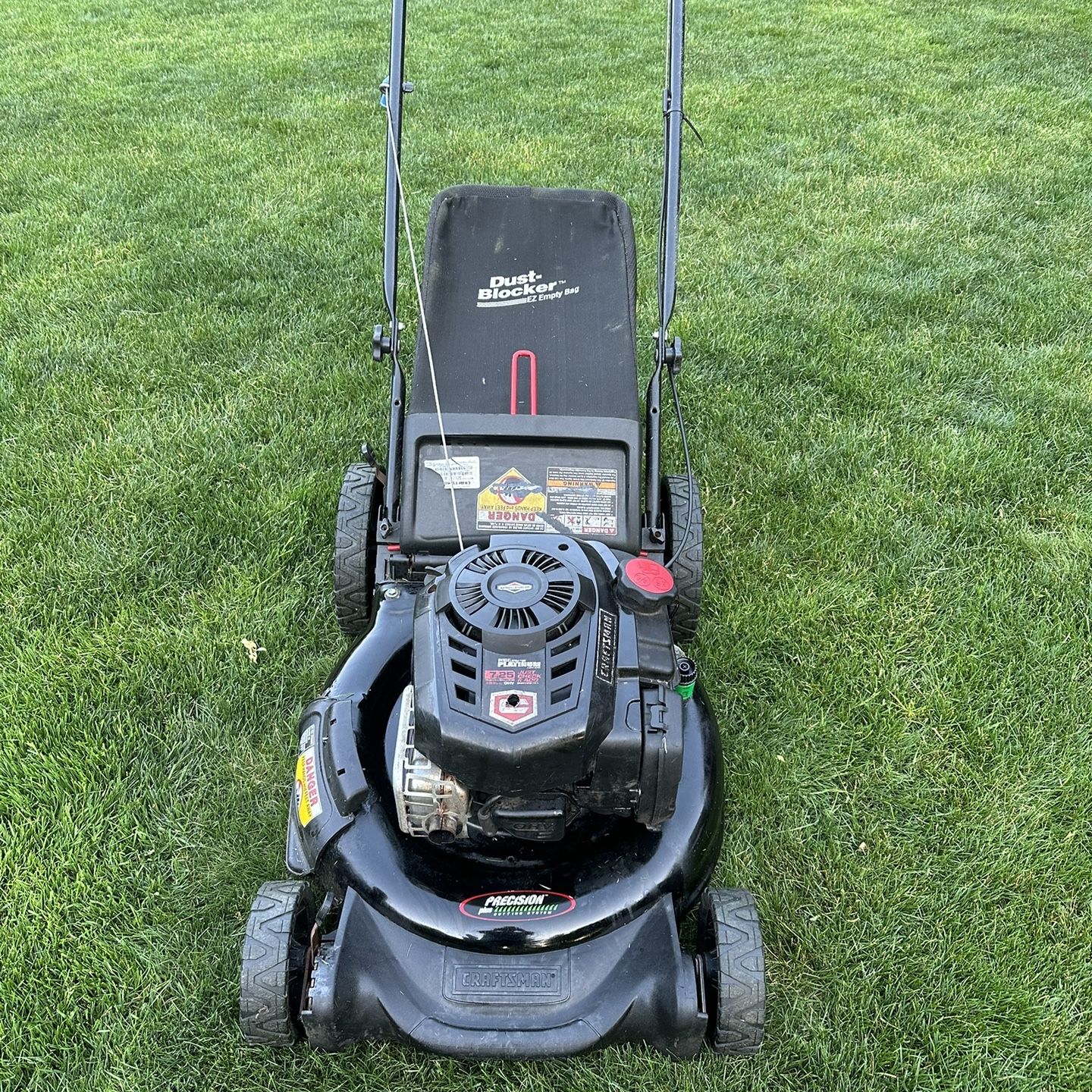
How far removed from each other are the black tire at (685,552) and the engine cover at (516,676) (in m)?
0.89

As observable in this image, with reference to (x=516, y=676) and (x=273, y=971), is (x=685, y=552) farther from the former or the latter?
(x=273, y=971)

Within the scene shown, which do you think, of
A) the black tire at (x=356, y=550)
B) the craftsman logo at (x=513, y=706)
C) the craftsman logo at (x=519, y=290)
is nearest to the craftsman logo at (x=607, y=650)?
the craftsman logo at (x=513, y=706)

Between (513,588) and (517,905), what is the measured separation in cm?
60

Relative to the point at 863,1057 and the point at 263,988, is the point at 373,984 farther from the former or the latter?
the point at 863,1057

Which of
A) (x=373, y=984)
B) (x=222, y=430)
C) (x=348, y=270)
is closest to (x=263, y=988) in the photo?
(x=373, y=984)

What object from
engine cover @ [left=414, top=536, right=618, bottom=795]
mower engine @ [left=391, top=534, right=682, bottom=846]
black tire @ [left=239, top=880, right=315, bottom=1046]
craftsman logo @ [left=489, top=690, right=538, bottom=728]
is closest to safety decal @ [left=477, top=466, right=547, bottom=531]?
mower engine @ [left=391, top=534, right=682, bottom=846]

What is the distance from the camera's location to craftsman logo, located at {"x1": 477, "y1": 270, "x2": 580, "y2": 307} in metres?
2.95

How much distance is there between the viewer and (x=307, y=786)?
6.48 ft

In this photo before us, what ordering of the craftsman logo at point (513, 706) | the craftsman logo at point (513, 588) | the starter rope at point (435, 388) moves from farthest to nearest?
the starter rope at point (435, 388) < the craftsman logo at point (513, 588) < the craftsman logo at point (513, 706)

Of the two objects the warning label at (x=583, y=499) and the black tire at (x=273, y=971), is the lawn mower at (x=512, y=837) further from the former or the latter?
the warning label at (x=583, y=499)

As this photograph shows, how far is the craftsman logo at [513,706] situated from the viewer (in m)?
1.59

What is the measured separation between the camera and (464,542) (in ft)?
8.17

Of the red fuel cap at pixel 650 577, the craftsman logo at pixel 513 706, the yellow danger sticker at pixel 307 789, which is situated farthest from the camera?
the yellow danger sticker at pixel 307 789

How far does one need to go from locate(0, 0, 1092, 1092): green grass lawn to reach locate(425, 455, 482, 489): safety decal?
608mm
